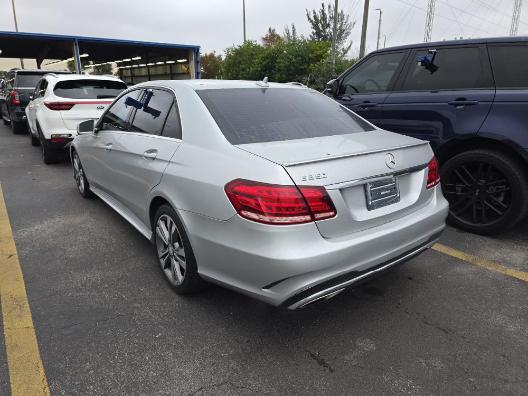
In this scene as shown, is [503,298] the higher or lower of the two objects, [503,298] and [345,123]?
the lower

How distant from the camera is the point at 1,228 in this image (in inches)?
174

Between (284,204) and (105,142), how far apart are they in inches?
106

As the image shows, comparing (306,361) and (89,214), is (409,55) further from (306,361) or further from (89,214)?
(89,214)

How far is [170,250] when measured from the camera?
3.04 metres

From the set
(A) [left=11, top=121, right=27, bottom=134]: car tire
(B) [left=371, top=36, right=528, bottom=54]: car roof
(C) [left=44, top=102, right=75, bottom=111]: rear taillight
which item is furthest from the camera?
(A) [left=11, top=121, right=27, bottom=134]: car tire

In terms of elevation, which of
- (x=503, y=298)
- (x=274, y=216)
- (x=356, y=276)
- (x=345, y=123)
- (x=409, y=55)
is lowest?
(x=503, y=298)

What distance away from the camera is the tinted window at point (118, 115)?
392cm

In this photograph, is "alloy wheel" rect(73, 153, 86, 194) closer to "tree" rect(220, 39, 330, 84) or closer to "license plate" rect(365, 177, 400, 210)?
"license plate" rect(365, 177, 400, 210)

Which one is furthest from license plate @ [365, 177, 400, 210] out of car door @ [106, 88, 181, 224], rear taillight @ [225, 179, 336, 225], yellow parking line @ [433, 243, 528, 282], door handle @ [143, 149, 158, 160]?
door handle @ [143, 149, 158, 160]

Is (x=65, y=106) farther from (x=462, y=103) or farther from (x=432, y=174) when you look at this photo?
(x=432, y=174)

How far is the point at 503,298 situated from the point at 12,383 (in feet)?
10.3

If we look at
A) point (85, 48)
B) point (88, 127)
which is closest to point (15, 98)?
point (88, 127)

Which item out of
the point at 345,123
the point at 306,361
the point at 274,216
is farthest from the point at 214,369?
the point at 345,123

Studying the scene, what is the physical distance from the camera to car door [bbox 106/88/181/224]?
3070mm
